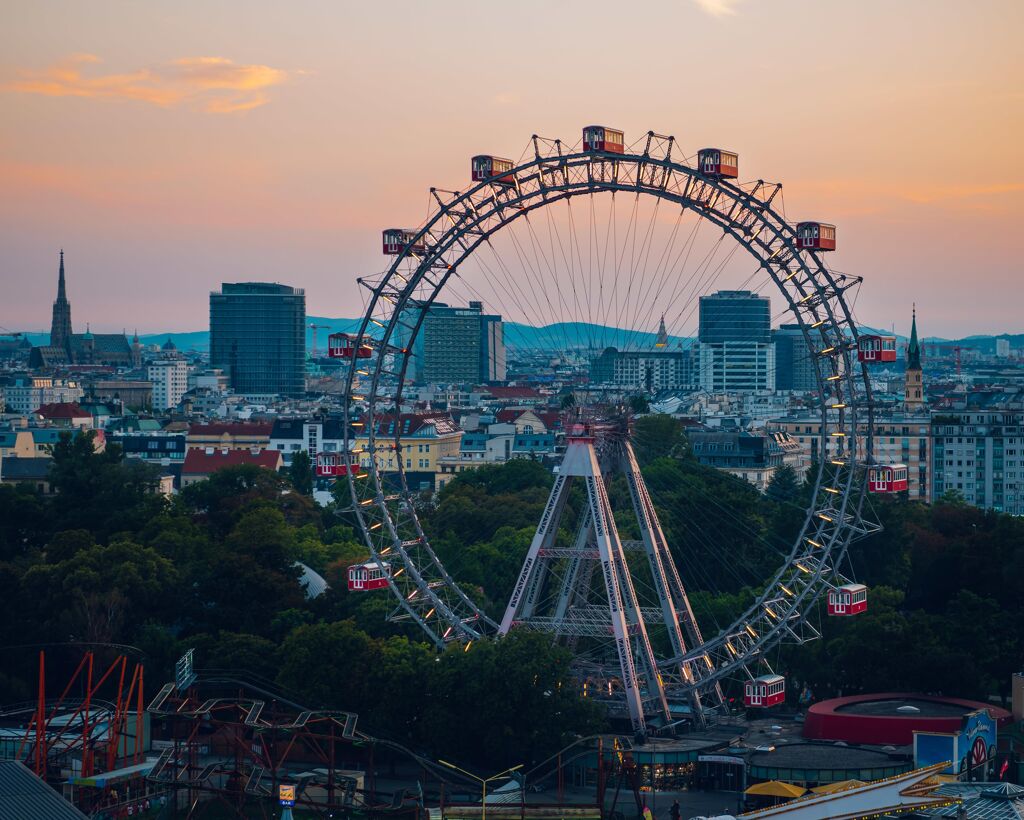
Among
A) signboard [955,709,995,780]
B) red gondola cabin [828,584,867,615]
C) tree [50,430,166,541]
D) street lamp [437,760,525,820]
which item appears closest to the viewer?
street lamp [437,760,525,820]

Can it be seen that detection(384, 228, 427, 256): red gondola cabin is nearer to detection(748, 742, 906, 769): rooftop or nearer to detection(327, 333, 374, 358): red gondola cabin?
detection(327, 333, 374, 358): red gondola cabin

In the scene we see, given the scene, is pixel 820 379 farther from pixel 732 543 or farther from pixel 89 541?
pixel 89 541

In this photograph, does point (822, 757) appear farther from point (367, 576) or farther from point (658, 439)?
point (658, 439)

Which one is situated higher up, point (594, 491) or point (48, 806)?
point (594, 491)

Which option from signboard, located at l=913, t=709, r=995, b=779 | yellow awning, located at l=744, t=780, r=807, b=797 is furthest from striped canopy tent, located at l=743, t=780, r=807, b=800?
signboard, located at l=913, t=709, r=995, b=779

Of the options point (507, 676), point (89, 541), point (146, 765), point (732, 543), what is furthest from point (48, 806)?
point (732, 543)

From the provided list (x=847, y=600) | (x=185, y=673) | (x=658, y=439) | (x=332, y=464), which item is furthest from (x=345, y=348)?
(x=658, y=439)
